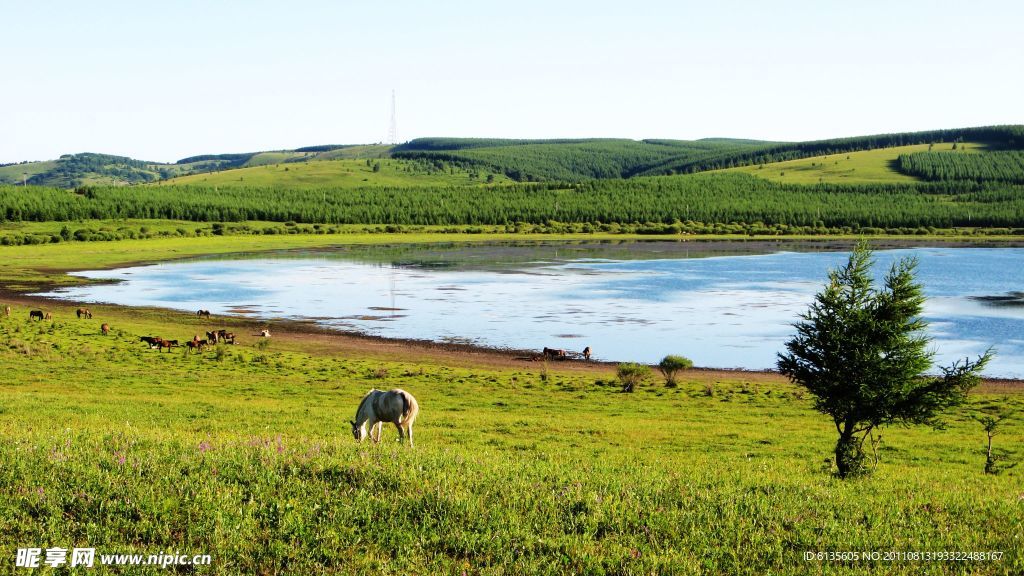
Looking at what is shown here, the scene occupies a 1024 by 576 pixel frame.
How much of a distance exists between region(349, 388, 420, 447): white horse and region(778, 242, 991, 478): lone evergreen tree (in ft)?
32.0

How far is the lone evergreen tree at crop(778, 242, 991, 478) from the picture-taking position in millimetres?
19672

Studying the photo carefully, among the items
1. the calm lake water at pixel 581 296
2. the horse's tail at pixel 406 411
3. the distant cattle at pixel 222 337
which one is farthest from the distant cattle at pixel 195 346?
the horse's tail at pixel 406 411

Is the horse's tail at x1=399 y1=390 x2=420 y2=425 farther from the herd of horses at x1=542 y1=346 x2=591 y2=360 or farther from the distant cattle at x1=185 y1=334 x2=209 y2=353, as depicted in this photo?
the distant cattle at x1=185 y1=334 x2=209 y2=353

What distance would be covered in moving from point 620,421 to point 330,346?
26.5m

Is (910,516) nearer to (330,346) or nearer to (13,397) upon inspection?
(13,397)

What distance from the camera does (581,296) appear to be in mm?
81062

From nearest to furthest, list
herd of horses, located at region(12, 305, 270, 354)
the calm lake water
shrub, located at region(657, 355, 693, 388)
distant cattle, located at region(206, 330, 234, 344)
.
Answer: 1. shrub, located at region(657, 355, 693, 388)
2. herd of horses, located at region(12, 305, 270, 354)
3. distant cattle, located at region(206, 330, 234, 344)
4. the calm lake water

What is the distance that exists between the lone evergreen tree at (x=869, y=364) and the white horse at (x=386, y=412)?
9767mm

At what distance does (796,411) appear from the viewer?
34.0 meters

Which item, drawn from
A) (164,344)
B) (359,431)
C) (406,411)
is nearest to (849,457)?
(406,411)

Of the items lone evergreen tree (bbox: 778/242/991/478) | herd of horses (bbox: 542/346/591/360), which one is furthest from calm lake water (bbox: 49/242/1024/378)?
lone evergreen tree (bbox: 778/242/991/478)

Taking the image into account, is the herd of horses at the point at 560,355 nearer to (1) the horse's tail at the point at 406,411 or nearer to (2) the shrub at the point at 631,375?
(2) the shrub at the point at 631,375

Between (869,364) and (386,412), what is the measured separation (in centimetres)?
1145

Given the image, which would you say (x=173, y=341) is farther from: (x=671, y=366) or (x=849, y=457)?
(x=849, y=457)
